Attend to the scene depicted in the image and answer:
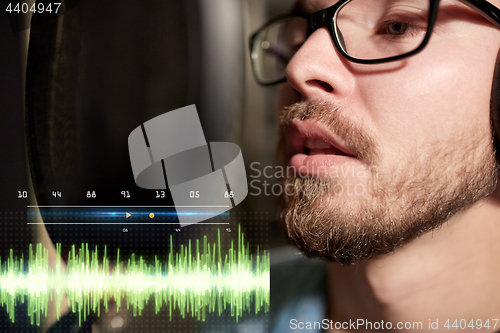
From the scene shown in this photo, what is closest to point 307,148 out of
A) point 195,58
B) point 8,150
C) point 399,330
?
point 195,58

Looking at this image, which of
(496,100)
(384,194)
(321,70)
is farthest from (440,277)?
(321,70)

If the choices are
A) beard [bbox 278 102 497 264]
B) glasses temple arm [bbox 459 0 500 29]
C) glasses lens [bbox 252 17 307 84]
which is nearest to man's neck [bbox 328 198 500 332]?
beard [bbox 278 102 497 264]

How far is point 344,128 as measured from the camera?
2.19ft

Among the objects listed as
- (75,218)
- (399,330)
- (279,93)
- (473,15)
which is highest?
(473,15)

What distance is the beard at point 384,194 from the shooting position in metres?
0.64

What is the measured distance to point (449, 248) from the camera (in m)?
0.73

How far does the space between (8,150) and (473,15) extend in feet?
3.53

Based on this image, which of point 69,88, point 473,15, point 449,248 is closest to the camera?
point 473,15

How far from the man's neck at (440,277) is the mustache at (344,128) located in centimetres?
24

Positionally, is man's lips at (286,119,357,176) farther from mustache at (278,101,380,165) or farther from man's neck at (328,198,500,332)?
man's neck at (328,198,500,332)

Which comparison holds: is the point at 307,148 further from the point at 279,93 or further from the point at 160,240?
the point at 160,240

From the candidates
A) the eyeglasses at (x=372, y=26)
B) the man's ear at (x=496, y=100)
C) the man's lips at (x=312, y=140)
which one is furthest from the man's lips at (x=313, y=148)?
the man's ear at (x=496, y=100)

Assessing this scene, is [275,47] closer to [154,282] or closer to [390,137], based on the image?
[390,137]

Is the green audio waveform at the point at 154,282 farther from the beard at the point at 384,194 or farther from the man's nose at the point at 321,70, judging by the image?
the man's nose at the point at 321,70
